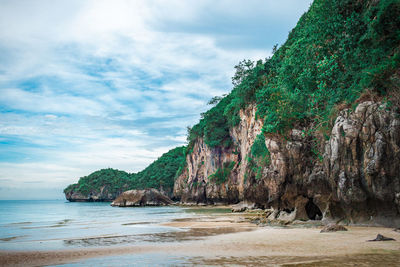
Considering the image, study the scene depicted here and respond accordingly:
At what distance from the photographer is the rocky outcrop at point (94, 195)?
113750mm

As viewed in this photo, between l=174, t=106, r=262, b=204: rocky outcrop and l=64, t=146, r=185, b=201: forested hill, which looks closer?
l=174, t=106, r=262, b=204: rocky outcrop

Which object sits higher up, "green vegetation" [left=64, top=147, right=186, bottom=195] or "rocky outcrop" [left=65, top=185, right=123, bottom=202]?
"green vegetation" [left=64, top=147, right=186, bottom=195]

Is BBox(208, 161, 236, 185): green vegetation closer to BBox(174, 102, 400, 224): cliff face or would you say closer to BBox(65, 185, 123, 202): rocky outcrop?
BBox(174, 102, 400, 224): cliff face

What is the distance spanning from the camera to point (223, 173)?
55.7 metres

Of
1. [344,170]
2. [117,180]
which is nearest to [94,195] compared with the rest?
[117,180]

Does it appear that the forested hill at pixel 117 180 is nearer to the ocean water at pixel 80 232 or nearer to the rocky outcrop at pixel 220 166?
the rocky outcrop at pixel 220 166

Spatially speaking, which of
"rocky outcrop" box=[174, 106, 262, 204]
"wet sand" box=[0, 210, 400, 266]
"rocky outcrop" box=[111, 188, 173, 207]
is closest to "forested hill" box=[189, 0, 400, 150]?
"wet sand" box=[0, 210, 400, 266]

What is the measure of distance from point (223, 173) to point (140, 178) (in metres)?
54.7

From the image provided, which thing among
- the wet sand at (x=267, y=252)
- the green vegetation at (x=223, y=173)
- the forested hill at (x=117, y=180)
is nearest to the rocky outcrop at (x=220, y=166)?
the green vegetation at (x=223, y=173)

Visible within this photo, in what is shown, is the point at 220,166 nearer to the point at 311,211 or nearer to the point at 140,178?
the point at 311,211

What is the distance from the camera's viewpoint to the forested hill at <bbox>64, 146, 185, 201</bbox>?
9562 cm

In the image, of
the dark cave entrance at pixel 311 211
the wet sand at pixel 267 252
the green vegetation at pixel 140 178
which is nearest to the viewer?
the wet sand at pixel 267 252

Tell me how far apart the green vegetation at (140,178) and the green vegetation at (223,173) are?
116 ft

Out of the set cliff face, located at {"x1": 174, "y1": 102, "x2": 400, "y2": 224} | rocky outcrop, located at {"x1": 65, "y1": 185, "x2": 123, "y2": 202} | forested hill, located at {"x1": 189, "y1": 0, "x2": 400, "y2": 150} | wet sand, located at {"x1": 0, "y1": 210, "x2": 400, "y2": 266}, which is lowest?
rocky outcrop, located at {"x1": 65, "y1": 185, "x2": 123, "y2": 202}
